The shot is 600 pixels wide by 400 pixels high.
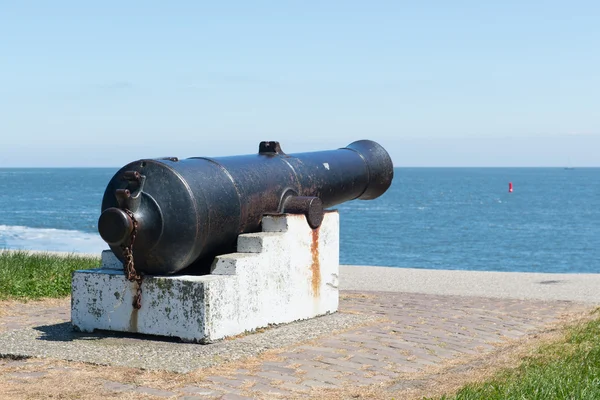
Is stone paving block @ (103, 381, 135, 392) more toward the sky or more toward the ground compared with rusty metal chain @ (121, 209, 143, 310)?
more toward the ground

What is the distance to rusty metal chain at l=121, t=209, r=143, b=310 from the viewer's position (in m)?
6.77

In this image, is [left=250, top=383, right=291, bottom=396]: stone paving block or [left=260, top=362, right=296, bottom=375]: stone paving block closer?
[left=250, top=383, right=291, bottom=396]: stone paving block

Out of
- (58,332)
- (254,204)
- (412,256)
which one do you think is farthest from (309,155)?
(412,256)

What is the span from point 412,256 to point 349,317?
27.0m

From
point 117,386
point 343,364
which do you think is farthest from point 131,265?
point 343,364

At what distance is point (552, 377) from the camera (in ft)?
18.4

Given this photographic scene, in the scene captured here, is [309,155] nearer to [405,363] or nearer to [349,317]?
[349,317]

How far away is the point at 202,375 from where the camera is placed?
234 inches

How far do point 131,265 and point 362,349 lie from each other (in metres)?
1.84

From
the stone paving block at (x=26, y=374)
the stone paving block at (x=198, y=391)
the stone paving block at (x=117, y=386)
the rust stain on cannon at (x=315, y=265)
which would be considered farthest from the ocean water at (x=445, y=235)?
the stone paving block at (x=198, y=391)

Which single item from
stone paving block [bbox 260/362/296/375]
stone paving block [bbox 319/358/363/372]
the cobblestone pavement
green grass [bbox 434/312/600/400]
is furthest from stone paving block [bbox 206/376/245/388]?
green grass [bbox 434/312/600/400]

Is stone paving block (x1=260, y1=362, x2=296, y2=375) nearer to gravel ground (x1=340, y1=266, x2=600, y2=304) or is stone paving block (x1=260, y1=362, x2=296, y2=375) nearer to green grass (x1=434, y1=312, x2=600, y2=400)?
green grass (x1=434, y1=312, x2=600, y2=400)

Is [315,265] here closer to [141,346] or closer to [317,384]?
[141,346]

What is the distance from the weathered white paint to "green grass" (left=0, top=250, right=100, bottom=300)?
271cm
